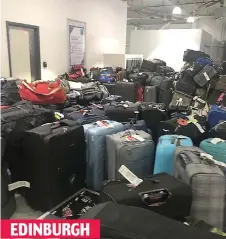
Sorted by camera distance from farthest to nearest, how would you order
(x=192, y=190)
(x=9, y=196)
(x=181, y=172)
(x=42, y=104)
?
(x=42, y=104), (x=9, y=196), (x=181, y=172), (x=192, y=190)

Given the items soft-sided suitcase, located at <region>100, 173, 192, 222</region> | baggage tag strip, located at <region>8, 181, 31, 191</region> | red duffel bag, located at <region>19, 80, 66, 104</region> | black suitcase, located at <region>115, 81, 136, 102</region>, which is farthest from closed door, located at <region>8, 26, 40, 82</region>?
soft-sided suitcase, located at <region>100, 173, 192, 222</region>

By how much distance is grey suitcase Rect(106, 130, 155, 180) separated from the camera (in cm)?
222

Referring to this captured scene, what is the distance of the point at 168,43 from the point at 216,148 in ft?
27.9

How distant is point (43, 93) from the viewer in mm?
3338

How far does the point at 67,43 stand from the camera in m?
6.25

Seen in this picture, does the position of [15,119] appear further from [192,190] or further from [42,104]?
[192,190]

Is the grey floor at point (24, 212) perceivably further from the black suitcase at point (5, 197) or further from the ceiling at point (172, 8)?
the ceiling at point (172, 8)

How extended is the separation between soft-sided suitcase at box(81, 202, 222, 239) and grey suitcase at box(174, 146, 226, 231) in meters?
0.50

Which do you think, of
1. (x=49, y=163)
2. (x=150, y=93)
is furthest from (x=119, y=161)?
(x=150, y=93)

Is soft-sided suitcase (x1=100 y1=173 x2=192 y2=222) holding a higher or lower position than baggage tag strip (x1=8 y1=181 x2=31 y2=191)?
higher

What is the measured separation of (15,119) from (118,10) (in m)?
6.69

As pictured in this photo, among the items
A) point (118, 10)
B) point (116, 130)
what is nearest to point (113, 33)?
point (118, 10)

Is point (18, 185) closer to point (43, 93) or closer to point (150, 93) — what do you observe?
point (43, 93)

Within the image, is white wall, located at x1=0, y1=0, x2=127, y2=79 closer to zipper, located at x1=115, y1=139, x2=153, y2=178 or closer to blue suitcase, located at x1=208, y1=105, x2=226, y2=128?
zipper, located at x1=115, y1=139, x2=153, y2=178
